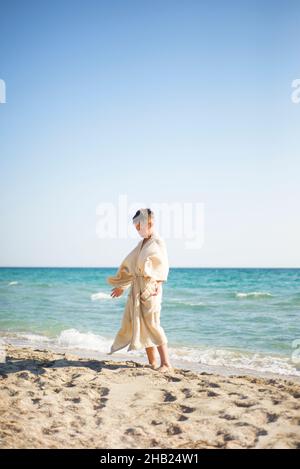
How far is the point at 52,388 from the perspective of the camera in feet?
15.2

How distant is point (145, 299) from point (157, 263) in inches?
18.9

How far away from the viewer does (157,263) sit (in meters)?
5.48

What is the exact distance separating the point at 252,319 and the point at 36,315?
676cm

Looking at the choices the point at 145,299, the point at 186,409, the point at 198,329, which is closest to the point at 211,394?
the point at 186,409

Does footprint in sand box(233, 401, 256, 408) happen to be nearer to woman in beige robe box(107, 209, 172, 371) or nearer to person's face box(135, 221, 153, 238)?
woman in beige robe box(107, 209, 172, 371)

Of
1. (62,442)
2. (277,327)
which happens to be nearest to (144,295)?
(62,442)

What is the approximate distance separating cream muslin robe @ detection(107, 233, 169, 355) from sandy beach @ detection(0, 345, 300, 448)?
1.30 feet

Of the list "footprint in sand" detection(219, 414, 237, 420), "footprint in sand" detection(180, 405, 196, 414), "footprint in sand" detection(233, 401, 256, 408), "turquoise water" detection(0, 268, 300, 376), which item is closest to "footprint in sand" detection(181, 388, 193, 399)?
"footprint in sand" detection(180, 405, 196, 414)

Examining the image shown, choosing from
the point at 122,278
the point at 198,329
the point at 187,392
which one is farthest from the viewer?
the point at 198,329

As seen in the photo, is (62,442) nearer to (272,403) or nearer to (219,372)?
(272,403)

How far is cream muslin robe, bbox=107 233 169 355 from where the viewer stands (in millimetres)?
5363

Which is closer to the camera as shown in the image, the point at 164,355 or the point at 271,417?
the point at 271,417

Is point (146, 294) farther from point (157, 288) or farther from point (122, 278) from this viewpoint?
point (122, 278)

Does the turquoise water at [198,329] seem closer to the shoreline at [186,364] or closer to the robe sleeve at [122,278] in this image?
the shoreline at [186,364]
